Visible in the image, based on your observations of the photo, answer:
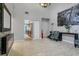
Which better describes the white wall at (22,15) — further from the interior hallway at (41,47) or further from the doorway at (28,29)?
the interior hallway at (41,47)

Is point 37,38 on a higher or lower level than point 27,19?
lower

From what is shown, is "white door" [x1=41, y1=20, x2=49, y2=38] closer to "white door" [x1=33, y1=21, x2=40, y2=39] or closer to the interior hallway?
"white door" [x1=33, y1=21, x2=40, y2=39]

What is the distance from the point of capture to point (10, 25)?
3525 mm

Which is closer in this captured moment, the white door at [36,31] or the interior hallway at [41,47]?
the white door at [36,31]

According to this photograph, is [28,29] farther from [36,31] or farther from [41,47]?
[41,47]

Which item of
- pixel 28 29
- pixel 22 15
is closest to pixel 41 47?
pixel 28 29

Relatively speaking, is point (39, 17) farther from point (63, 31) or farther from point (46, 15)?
point (63, 31)

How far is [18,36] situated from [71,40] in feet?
7.29

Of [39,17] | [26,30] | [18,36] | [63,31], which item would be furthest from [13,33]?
[63,31]

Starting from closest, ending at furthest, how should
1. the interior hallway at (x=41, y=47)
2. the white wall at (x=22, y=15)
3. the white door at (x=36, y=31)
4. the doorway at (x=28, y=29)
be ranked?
the doorway at (x=28, y=29), the white wall at (x=22, y=15), the white door at (x=36, y=31), the interior hallway at (x=41, y=47)

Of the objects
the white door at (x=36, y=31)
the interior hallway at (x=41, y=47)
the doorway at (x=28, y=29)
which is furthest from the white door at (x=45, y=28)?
the doorway at (x=28, y=29)

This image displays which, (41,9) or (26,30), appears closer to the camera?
(26,30)

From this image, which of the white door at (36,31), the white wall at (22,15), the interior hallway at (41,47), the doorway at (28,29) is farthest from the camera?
the interior hallway at (41,47)

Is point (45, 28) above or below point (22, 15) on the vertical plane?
below
